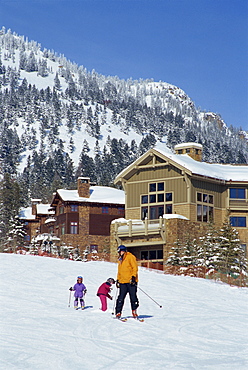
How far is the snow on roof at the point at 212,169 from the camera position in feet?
140

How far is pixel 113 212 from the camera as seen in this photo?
5681 cm

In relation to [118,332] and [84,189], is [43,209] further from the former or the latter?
[118,332]

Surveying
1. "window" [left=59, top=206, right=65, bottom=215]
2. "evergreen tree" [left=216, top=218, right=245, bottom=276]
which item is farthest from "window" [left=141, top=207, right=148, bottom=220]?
"window" [left=59, top=206, right=65, bottom=215]

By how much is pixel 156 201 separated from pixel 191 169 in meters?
3.66

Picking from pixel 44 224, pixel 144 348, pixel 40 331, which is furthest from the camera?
pixel 44 224

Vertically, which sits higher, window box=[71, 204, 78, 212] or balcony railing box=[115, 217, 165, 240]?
window box=[71, 204, 78, 212]

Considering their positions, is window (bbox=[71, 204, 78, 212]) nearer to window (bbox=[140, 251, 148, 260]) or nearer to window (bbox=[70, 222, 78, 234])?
window (bbox=[70, 222, 78, 234])

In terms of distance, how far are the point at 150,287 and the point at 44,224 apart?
43323 mm

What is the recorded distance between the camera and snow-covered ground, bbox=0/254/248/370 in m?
9.27

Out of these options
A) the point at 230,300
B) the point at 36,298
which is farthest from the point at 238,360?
the point at 230,300

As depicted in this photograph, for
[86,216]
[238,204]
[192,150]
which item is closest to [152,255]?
[238,204]

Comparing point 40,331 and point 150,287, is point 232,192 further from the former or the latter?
point 40,331

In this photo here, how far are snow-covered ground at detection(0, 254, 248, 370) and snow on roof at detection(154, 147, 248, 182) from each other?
22.3 m

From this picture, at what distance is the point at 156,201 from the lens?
4359cm
